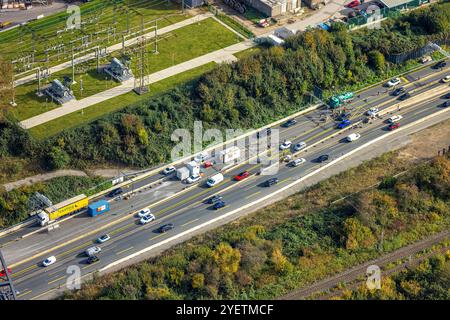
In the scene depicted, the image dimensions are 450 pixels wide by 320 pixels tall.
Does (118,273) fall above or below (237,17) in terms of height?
below

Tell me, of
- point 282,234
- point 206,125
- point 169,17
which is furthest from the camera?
point 169,17

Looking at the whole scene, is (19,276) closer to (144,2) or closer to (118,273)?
(118,273)

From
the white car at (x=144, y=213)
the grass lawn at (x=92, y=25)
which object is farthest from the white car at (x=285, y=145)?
the grass lawn at (x=92, y=25)

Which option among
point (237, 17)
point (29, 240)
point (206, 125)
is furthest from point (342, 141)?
point (29, 240)

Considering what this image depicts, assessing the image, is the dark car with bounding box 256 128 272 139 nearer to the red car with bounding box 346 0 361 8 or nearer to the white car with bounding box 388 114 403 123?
the white car with bounding box 388 114 403 123

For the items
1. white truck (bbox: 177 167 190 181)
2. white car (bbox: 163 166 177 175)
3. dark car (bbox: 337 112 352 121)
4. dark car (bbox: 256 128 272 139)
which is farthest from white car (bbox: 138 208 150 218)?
dark car (bbox: 337 112 352 121)

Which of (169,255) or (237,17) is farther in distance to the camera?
(237,17)

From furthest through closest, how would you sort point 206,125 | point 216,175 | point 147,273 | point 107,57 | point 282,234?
point 107,57 → point 206,125 → point 216,175 → point 282,234 → point 147,273

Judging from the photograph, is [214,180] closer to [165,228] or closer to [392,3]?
[165,228]
